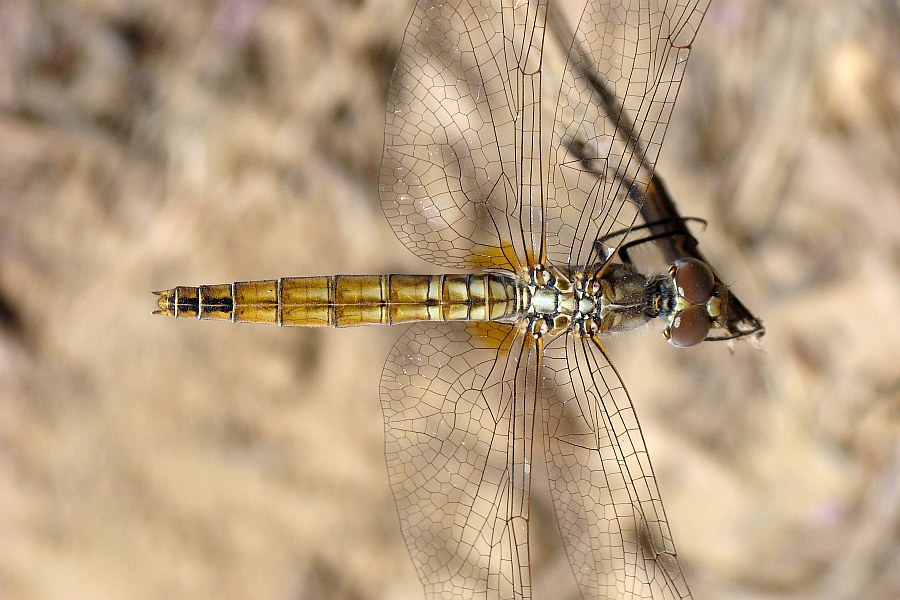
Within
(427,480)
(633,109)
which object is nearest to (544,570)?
(427,480)

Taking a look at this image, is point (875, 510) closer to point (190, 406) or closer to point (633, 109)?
point (633, 109)

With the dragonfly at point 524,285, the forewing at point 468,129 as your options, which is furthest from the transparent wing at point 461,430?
the forewing at point 468,129

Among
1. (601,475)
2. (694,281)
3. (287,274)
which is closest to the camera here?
(694,281)

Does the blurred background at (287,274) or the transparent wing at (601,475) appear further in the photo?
the blurred background at (287,274)

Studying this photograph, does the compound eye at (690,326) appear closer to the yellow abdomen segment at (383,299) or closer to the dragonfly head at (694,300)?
the dragonfly head at (694,300)

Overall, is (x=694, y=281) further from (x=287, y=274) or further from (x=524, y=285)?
(x=287, y=274)

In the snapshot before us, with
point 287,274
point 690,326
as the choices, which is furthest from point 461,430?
point 287,274

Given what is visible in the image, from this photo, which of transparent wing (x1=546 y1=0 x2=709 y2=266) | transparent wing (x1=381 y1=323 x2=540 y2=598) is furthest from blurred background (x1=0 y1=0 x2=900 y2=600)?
transparent wing (x1=546 y1=0 x2=709 y2=266)
